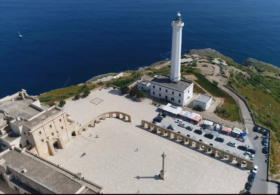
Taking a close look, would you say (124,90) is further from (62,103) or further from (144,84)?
(62,103)

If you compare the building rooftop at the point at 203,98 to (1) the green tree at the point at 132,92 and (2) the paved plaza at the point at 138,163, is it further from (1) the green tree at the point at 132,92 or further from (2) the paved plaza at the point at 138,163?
(1) the green tree at the point at 132,92

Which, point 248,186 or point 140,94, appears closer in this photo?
point 248,186

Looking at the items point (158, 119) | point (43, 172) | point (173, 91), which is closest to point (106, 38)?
point (173, 91)

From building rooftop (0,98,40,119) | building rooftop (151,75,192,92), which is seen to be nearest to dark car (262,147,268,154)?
building rooftop (151,75,192,92)

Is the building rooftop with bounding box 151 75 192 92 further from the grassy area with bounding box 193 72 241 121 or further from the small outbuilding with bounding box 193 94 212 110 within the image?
the grassy area with bounding box 193 72 241 121

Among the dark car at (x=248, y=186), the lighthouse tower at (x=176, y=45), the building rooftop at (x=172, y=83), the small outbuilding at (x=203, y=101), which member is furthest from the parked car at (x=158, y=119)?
the dark car at (x=248, y=186)

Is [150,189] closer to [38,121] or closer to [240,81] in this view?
[38,121]
